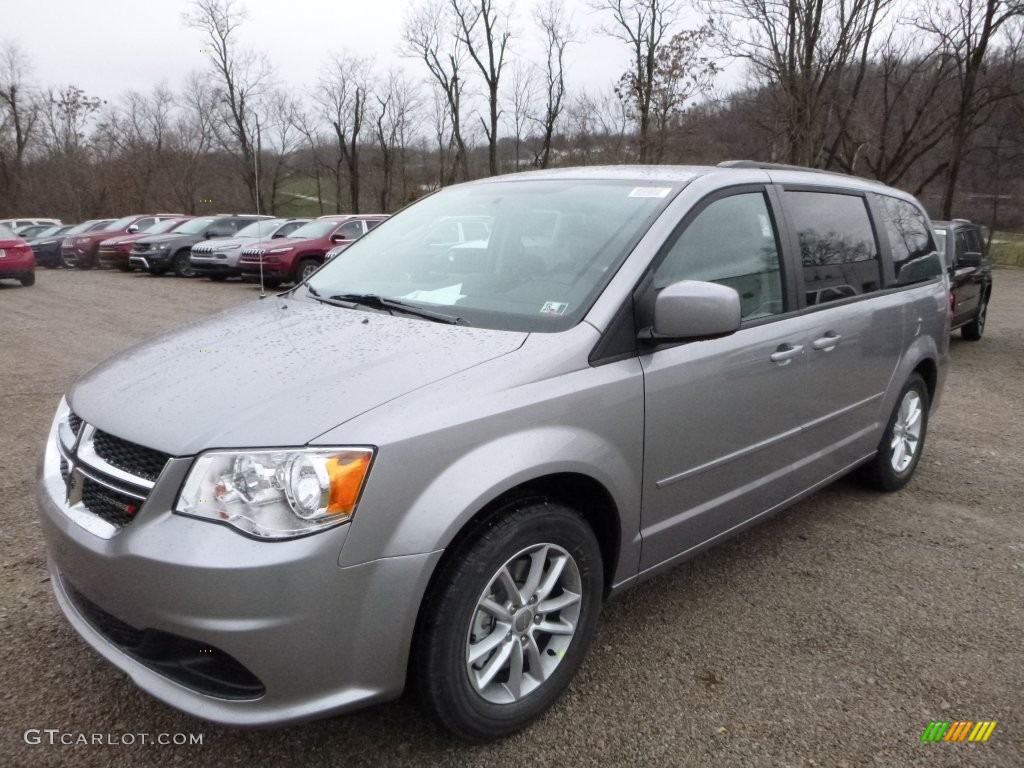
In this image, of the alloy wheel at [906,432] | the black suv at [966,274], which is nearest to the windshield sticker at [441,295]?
the alloy wheel at [906,432]

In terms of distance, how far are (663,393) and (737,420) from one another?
495 millimetres

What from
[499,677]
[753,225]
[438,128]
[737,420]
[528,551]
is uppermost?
[438,128]

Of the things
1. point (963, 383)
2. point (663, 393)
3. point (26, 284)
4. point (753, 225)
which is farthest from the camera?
point (26, 284)

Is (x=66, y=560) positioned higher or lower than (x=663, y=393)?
lower

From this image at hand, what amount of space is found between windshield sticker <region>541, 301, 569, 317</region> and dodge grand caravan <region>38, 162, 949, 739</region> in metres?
0.01

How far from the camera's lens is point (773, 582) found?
327 cm

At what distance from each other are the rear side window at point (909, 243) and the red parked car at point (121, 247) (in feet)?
61.6

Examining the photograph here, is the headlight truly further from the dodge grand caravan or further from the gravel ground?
the gravel ground

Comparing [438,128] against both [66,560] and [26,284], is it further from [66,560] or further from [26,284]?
[66,560]

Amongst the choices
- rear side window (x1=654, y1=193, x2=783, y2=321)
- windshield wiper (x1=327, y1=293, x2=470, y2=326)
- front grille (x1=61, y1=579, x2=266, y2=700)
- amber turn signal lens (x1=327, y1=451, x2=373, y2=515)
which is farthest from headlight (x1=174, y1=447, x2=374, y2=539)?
rear side window (x1=654, y1=193, x2=783, y2=321)

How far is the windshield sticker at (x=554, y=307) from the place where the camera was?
2447 millimetres

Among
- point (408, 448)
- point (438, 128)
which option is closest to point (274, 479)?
point (408, 448)

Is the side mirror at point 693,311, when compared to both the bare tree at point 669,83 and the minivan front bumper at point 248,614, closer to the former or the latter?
the minivan front bumper at point 248,614

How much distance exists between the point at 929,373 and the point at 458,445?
3683 millimetres
